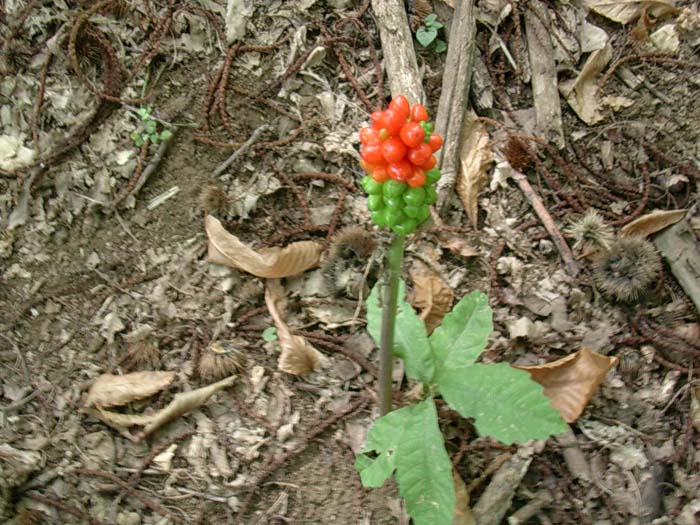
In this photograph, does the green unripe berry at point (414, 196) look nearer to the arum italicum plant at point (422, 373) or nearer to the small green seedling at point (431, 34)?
the arum italicum plant at point (422, 373)

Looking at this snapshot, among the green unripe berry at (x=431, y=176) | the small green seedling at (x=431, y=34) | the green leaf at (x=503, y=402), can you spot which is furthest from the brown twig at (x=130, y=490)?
the small green seedling at (x=431, y=34)

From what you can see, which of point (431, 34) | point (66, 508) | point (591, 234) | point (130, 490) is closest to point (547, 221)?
point (591, 234)

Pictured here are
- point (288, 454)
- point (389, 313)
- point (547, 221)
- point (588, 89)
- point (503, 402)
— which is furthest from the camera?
point (588, 89)

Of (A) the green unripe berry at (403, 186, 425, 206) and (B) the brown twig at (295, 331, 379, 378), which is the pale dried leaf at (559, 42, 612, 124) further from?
(A) the green unripe berry at (403, 186, 425, 206)

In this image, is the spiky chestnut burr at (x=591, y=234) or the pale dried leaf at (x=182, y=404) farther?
the spiky chestnut burr at (x=591, y=234)

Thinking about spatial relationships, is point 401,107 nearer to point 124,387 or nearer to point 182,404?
point 182,404

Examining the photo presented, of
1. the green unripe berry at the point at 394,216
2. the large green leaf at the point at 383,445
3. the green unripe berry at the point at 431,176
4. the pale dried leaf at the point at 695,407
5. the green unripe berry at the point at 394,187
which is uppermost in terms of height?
the green unripe berry at the point at 431,176

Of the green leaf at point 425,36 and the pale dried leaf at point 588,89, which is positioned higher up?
the green leaf at point 425,36
